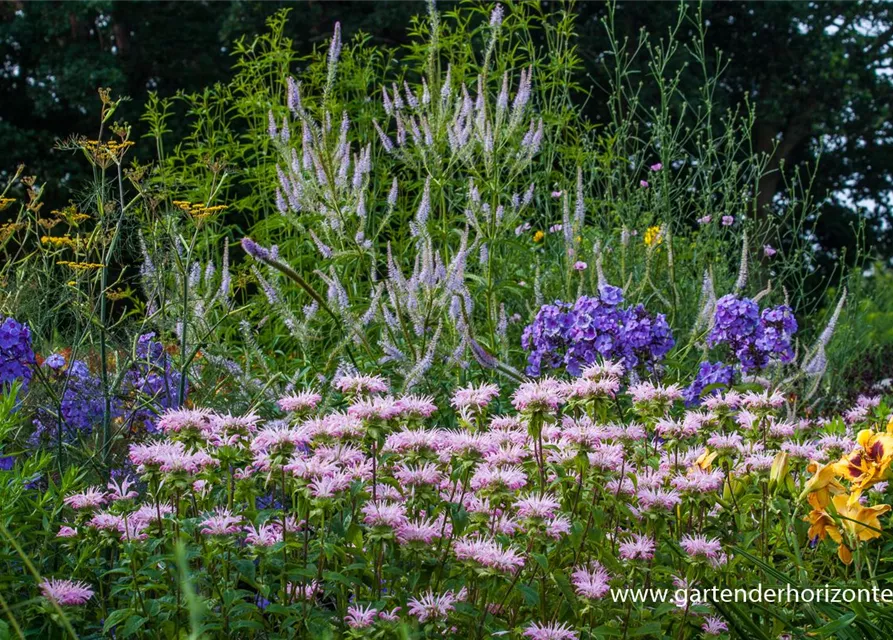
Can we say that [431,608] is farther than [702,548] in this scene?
No

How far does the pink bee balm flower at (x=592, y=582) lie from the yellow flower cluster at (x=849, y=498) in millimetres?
457

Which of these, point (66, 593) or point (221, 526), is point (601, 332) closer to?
point (221, 526)

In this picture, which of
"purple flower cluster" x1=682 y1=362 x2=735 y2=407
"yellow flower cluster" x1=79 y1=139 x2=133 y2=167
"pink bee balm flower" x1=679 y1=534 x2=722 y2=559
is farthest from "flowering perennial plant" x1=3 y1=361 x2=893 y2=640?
"purple flower cluster" x1=682 y1=362 x2=735 y2=407

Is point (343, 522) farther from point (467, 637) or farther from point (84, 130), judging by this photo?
point (84, 130)

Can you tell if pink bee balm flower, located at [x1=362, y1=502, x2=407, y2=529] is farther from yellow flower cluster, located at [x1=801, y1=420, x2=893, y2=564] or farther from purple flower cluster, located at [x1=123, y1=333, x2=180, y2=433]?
purple flower cluster, located at [x1=123, y1=333, x2=180, y2=433]

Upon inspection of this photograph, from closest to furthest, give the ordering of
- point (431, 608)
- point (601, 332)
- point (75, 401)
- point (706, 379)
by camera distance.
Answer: point (431, 608)
point (75, 401)
point (601, 332)
point (706, 379)

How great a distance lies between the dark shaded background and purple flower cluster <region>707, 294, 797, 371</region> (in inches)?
401

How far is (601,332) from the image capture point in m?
3.60

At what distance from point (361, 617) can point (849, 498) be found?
3.50 ft

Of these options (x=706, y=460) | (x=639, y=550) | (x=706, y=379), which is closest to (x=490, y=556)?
(x=639, y=550)

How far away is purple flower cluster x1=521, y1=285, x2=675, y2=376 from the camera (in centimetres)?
358

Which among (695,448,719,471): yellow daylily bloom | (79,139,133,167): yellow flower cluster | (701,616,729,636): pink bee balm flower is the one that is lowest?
(701,616,729,636): pink bee balm flower

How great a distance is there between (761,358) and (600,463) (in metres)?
2.12

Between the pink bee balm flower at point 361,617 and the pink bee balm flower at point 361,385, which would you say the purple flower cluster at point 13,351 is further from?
the pink bee balm flower at point 361,617
